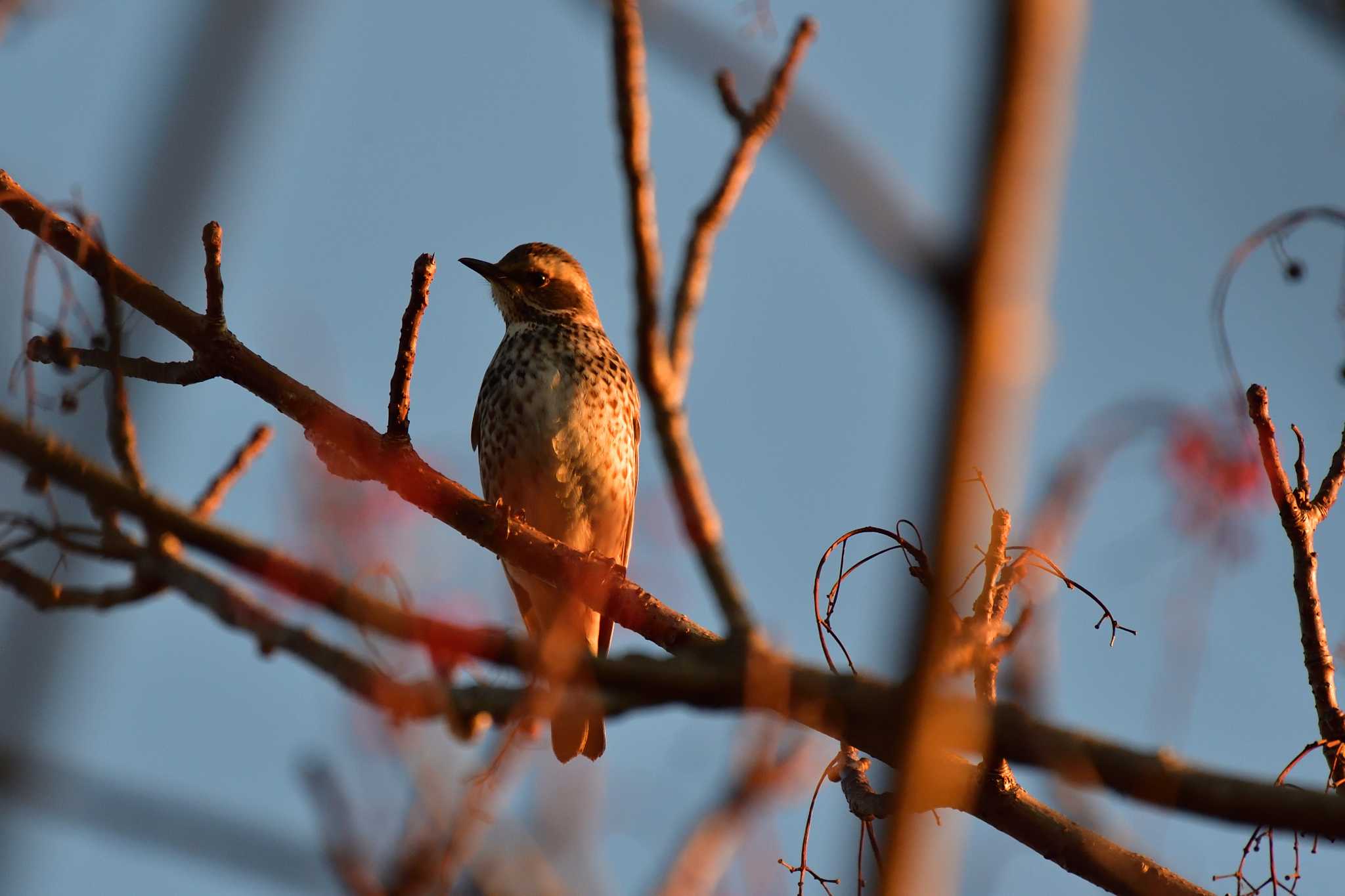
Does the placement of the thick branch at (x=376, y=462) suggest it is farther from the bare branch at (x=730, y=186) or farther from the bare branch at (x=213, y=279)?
the bare branch at (x=730, y=186)

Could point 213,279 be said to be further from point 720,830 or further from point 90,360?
point 720,830

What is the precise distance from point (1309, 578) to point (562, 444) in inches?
170

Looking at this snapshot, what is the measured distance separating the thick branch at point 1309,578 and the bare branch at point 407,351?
7.47 ft

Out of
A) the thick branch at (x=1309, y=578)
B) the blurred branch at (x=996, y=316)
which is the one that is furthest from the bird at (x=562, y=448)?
the blurred branch at (x=996, y=316)

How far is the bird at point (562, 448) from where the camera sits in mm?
7289

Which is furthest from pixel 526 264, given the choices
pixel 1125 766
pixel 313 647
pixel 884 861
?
pixel 884 861

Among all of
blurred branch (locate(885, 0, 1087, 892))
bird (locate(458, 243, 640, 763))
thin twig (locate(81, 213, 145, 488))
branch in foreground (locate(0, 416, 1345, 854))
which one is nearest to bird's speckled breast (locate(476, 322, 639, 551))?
bird (locate(458, 243, 640, 763))

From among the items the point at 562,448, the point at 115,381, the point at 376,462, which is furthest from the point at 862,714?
the point at 562,448

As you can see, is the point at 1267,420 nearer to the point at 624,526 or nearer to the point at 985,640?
the point at 985,640

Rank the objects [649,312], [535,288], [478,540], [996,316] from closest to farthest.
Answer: [996,316] < [649,312] < [478,540] < [535,288]

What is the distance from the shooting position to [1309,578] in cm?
370

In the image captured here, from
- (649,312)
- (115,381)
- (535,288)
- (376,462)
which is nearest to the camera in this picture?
(649,312)

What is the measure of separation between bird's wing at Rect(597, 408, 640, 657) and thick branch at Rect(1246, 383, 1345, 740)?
436 cm

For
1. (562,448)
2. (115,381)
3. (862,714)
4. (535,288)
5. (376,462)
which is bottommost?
(862,714)
